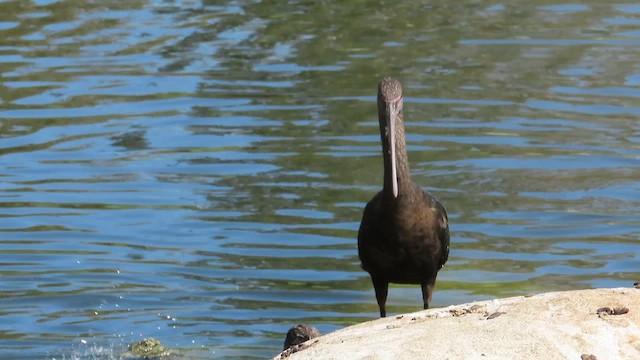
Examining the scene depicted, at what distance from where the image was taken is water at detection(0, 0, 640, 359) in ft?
37.6

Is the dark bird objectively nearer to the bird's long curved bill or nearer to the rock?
the bird's long curved bill

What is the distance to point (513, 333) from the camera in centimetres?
689

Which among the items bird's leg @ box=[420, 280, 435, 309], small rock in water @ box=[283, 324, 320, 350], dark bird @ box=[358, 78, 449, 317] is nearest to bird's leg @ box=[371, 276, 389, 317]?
dark bird @ box=[358, 78, 449, 317]

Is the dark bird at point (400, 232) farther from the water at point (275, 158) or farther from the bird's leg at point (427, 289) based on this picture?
the water at point (275, 158)

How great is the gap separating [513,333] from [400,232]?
2.13m

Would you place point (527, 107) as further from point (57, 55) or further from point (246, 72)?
point (57, 55)

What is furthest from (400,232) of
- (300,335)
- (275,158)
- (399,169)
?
(275,158)

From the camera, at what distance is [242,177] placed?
46.0 feet

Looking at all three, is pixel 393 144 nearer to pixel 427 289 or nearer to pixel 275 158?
pixel 427 289

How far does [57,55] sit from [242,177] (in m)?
4.81

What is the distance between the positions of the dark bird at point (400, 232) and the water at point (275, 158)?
1612 mm

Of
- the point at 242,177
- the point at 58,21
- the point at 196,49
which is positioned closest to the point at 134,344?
the point at 242,177

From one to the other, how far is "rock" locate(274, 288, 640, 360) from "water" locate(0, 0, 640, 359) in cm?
318

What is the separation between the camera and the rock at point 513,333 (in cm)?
678
